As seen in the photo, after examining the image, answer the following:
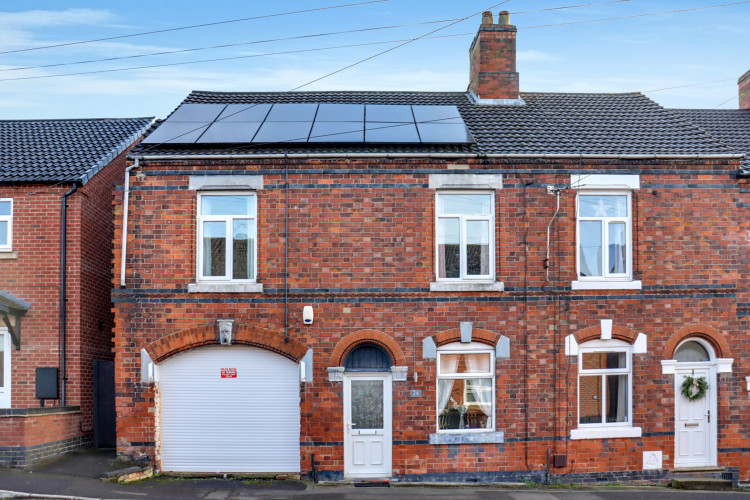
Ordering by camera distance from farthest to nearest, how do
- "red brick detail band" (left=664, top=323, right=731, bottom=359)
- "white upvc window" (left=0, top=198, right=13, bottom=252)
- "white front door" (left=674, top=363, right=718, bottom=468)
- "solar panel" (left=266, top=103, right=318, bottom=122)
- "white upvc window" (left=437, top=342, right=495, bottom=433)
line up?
"solar panel" (left=266, top=103, right=318, bottom=122) < "white upvc window" (left=0, top=198, right=13, bottom=252) < "white front door" (left=674, top=363, right=718, bottom=468) < "red brick detail band" (left=664, top=323, right=731, bottom=359) < "white upvc window" (left=437, top=342, right=495, bottom=433)

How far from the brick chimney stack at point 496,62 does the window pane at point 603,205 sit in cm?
427

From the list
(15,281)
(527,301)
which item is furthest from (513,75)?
(15,281)

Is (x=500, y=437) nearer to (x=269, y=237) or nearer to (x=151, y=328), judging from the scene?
(x=269, y=237)

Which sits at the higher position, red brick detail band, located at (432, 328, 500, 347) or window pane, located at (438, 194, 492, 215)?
window pane, located at (438, 194, 492, 215)

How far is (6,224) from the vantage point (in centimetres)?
1519

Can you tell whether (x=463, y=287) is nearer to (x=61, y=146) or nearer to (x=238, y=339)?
(x=238, y=339)

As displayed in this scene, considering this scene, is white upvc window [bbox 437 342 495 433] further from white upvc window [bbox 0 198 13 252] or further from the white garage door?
white upvc window [bbox 0 198 13 252]

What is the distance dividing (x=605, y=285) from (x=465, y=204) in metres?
3.22

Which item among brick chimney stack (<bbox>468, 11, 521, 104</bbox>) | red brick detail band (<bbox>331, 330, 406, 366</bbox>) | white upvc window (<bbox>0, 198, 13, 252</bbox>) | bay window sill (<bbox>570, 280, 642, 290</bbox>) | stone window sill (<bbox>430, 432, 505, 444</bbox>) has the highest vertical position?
brick chimney stack (<bbox>468, 11, 521, 104</bbox>)

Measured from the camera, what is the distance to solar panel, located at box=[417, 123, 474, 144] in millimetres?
13977

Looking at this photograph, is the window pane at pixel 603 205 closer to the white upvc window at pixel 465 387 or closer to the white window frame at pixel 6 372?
the white upvc window at pixel 465 387

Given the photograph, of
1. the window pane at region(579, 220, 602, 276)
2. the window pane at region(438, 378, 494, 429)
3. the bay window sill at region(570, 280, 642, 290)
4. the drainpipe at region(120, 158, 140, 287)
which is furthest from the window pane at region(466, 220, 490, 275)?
the drainpipe at region(120, 158, 140, 287)

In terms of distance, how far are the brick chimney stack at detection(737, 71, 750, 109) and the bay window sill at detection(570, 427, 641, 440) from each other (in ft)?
38.3

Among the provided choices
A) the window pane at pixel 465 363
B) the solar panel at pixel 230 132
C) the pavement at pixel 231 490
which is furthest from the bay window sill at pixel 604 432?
the solar panel at pixel 230 132
